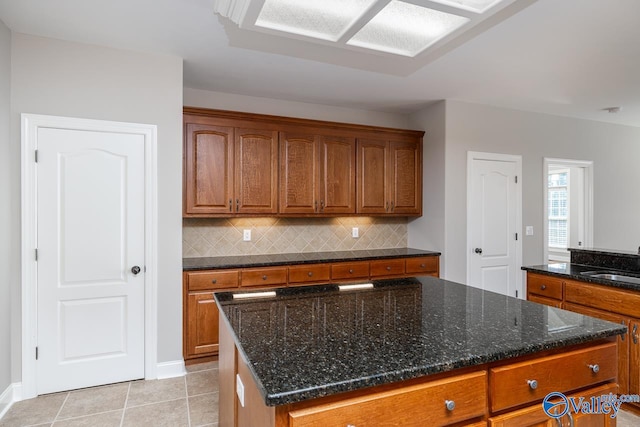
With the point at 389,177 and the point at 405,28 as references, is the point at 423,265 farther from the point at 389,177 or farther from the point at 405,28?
the point at 405,28

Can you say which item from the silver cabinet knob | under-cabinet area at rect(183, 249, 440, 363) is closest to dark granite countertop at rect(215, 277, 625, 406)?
the silver cabinet knob

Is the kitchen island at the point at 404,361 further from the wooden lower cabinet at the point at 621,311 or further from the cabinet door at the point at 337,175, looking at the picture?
the cabinet door at the point at 337,175

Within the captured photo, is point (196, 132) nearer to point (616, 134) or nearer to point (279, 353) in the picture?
point (279, 353)

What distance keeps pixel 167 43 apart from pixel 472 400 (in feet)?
9.86

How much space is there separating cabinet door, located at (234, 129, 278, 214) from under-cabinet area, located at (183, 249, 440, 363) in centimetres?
57

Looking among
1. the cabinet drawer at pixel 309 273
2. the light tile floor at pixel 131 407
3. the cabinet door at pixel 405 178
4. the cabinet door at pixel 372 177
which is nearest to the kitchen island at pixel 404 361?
the light tile floor at pixel 131 407

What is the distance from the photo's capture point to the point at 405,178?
4.41 metres

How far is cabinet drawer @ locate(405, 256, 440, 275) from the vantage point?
406 cm

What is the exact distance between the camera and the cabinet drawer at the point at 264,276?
3350mm

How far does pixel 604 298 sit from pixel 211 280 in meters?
3.02

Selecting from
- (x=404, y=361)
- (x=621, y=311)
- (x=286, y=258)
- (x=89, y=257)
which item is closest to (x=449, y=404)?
(x=404, y=361)

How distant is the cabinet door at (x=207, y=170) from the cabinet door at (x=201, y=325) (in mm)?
811

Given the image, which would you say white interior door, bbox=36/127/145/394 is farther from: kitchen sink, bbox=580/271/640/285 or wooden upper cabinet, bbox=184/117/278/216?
kitchen sink, bbox=580/271/640/285

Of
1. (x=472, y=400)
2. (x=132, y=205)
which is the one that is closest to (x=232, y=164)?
(x=132, y=205)
